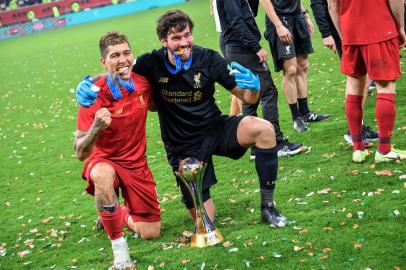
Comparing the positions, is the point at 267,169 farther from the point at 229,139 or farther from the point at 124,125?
the point at 124,125

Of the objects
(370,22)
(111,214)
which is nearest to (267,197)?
(111,214)

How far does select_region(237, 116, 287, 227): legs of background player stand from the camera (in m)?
4.82

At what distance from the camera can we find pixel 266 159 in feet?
15.9

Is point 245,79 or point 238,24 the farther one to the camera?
point 238,24

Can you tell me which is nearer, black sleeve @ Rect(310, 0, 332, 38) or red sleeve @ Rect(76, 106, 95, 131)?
red sleeve @ Rect(76, 106, 95, 131)

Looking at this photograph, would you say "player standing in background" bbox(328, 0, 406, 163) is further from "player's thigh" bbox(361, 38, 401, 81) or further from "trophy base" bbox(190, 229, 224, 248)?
"trophy base" bbox(190, 229, 224, 248)

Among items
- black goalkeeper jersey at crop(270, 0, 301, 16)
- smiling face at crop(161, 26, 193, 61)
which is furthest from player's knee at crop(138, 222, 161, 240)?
black goalkeeper jersey at crop(270, 0, 301, 16)

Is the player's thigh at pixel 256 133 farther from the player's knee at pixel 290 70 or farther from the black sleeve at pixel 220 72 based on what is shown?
the player's knee at pixel 290 70

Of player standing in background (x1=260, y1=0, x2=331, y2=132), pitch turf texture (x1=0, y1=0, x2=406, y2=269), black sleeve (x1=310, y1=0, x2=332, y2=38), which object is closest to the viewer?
pitch turf texture (x1=0, y1=0, x2=406, y2=269)

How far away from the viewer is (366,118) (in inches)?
294

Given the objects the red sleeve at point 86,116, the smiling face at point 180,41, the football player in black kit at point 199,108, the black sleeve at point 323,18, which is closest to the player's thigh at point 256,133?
the football player in black kit at point 199,108

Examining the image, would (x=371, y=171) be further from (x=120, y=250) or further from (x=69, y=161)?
(x=69, y=161)

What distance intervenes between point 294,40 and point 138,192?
3.29m

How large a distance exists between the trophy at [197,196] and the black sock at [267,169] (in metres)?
0.44
